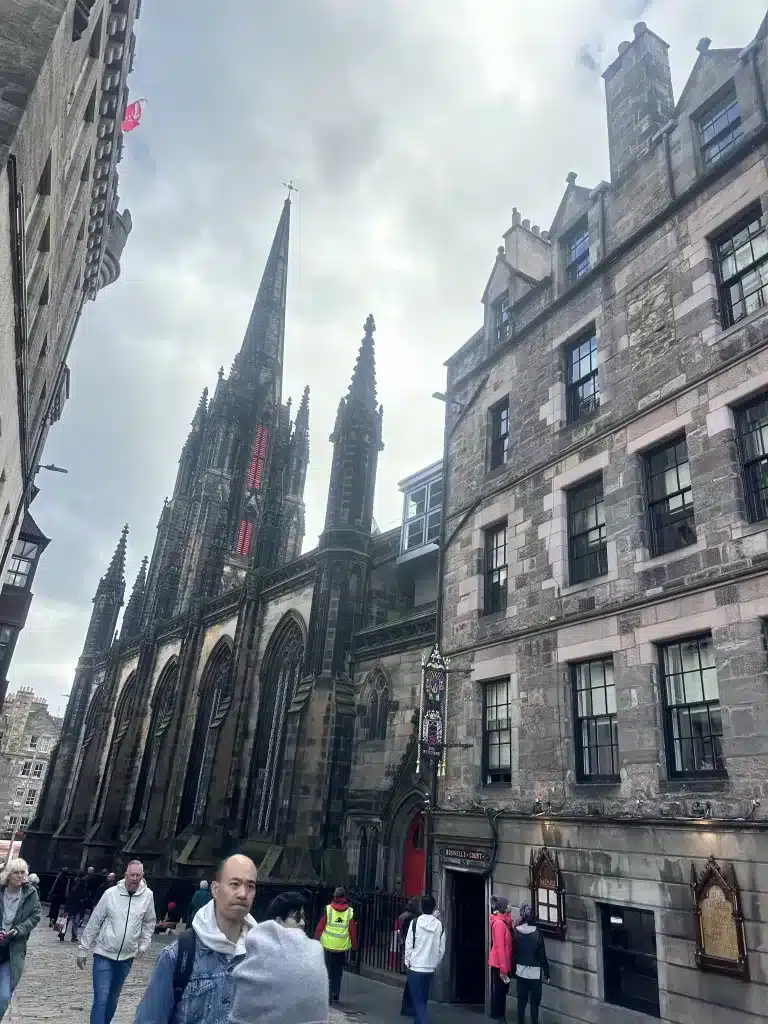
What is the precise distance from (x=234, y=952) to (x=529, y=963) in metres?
8.95

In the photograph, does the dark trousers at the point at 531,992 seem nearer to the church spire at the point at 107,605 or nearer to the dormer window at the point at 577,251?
the dormer window at the point at 577,251

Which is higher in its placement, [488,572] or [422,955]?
[488,572]

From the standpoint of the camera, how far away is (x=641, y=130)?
14695 millimetres

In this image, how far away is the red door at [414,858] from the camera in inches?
709

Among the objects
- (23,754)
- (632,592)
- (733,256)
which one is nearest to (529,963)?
(632,592)

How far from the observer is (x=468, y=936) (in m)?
13.6

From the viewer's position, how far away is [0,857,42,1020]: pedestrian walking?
6.45m

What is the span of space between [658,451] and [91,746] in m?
44.5

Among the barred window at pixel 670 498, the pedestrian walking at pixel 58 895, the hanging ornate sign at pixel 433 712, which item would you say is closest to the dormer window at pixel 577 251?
the barred window at pixel 670 498

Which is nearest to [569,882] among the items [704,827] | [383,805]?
[704,827]

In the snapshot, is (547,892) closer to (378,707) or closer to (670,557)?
(670,557)

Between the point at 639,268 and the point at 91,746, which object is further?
the point at 91,746

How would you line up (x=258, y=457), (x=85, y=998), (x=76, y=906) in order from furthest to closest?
(x=258, y=457)
(x=76, y=906)
(x=85, y=998)

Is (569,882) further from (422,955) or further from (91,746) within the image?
(91,746)
